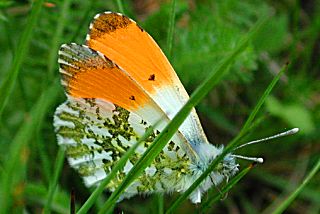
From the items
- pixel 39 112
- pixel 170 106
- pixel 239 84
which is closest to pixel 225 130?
pixel 239 84

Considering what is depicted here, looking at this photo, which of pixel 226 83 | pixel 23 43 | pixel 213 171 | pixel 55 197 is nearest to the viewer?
pixel 23 43

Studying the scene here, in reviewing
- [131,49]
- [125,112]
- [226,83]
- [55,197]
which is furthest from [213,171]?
[226,83]

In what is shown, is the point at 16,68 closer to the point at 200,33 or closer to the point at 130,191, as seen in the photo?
the point at 130,191

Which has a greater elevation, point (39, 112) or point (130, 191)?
point (39, 112)

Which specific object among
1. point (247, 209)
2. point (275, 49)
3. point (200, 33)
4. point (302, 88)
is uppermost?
point (200, 33)

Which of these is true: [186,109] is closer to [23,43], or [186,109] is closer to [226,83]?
[23,43]

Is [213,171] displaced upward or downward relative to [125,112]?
downward

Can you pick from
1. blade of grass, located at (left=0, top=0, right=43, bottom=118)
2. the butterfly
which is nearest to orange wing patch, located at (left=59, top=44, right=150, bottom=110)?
the butterfly

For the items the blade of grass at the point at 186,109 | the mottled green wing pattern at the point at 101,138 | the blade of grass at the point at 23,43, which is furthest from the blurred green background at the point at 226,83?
the blade of grass at the point at 186,109
